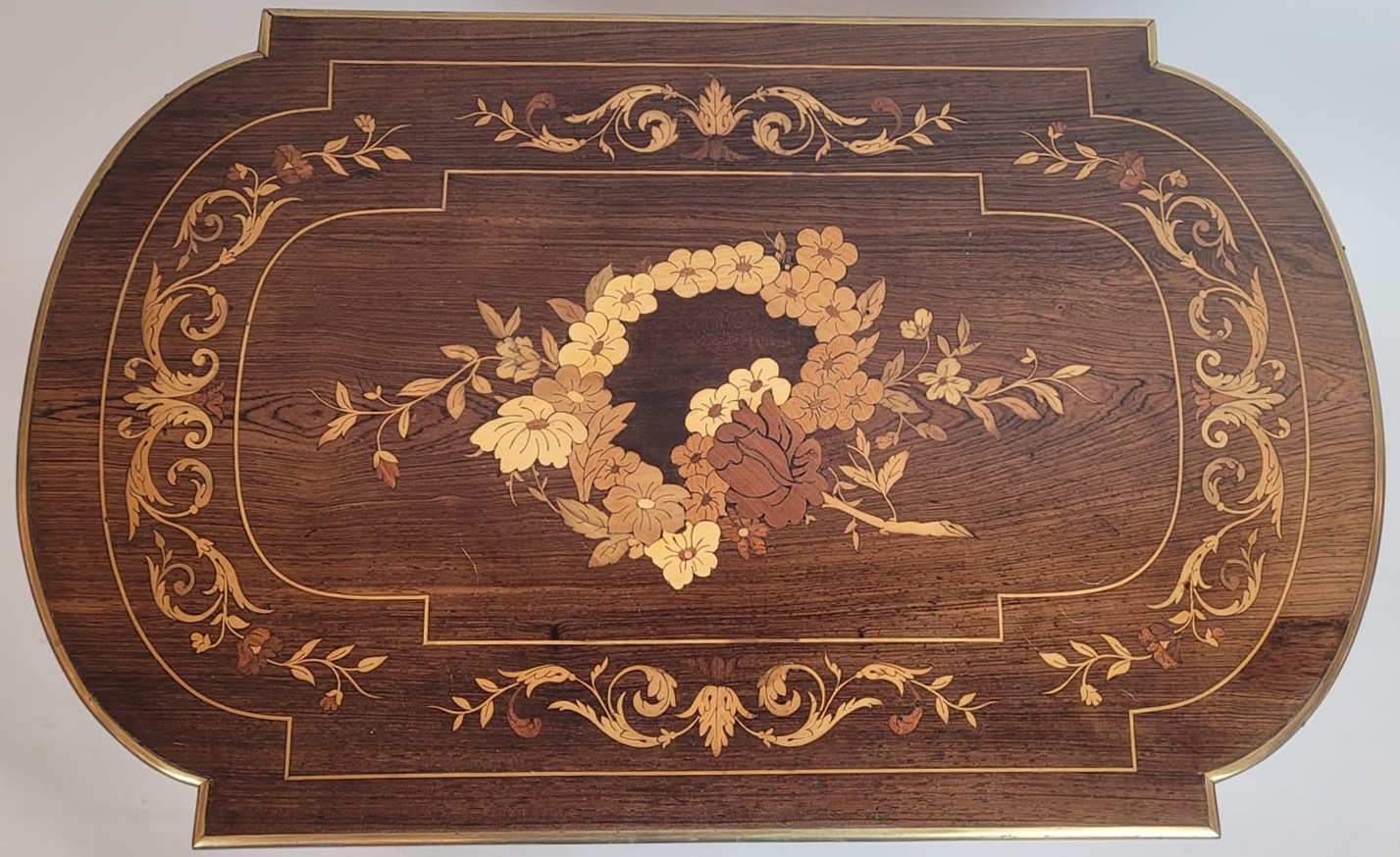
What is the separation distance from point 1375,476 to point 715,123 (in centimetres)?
98

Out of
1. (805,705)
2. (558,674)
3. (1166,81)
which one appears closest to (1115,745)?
(805,705)

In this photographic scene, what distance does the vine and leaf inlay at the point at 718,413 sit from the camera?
114cm

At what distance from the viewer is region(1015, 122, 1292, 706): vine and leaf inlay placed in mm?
1148

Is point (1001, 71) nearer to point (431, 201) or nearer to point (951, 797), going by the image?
point (431, 201)

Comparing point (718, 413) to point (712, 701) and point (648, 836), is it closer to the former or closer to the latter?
point (712, 701)

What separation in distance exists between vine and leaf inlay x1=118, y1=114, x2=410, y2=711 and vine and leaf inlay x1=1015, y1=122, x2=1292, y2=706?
3.00 feet

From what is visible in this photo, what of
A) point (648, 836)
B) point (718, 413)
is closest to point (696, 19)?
point (718, 413)

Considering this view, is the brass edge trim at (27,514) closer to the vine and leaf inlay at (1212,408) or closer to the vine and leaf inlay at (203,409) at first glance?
the vine and leaf inlay at (203,409)

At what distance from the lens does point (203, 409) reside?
1.15m

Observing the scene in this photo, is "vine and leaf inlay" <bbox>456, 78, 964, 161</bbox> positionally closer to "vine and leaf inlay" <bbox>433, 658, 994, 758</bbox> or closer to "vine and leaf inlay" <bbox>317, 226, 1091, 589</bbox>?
"vine and leaf inlay" <bbox>317, 226, 1091, 589</bbox>

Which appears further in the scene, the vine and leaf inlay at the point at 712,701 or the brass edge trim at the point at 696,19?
the brass edge trim at the point at 696,19

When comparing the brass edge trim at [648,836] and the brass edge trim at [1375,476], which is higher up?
the brass edge trim at [1375,476]

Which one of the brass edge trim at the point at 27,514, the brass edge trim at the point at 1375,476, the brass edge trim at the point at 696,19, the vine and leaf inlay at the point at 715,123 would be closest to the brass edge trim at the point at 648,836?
the brass edge trim at the point at 27,514

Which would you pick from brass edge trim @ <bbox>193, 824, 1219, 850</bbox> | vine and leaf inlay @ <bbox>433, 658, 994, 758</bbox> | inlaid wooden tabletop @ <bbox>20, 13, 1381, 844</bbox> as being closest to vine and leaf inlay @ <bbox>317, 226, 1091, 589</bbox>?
inlaid wooden tabletop @ <bbox>20, 13, 1381, 844</bbox>
